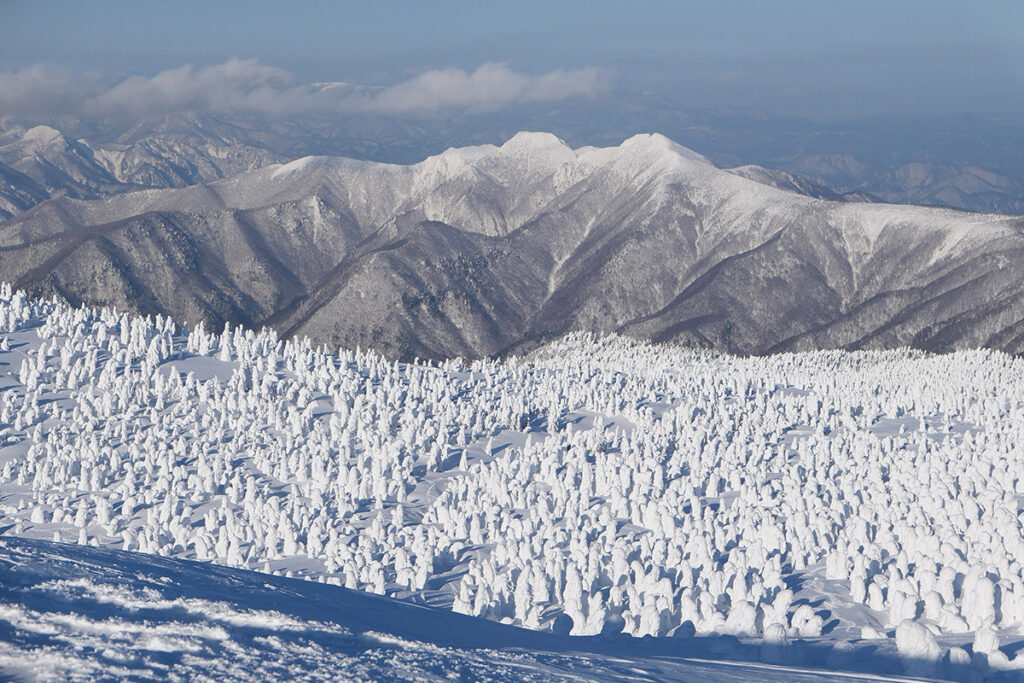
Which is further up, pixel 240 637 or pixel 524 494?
pixel 524 494

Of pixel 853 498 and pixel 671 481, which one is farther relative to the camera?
pixel 671 481

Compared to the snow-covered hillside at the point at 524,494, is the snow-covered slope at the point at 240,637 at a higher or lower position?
lower

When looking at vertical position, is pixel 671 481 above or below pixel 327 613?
above

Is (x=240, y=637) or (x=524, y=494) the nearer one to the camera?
(x=240, y=637)

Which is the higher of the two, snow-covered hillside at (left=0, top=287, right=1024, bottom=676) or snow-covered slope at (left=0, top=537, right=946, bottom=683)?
snow-covered hillside at (left=0, top=287, right=1024, bottom=676)

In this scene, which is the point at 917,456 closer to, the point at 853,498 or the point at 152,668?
the point at 853,498

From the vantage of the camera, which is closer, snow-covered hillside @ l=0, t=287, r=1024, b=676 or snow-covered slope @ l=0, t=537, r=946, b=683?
snow-covered slope @ l=0, t=537, r=946, b=683

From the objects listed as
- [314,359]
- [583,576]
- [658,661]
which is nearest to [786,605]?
[583,576]

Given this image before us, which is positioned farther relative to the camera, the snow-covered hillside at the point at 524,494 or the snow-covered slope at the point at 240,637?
the snow-covered hillside at the point at 524,494
